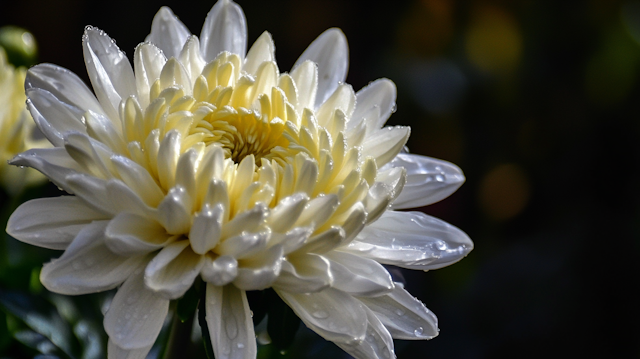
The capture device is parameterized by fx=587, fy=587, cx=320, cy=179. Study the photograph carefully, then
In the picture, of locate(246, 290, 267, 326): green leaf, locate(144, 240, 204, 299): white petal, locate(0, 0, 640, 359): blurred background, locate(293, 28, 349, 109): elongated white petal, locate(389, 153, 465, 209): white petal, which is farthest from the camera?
locate(0, 0, 640, 359): blurred background

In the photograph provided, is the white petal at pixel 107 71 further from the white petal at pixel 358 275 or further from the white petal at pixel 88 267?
the white petal at pixel 358 275

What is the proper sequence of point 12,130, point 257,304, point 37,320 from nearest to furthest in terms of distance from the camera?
point 257,304 → point 37,320 → point 12,130

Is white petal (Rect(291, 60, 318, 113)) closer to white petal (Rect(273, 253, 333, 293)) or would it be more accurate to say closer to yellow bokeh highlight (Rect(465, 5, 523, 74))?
white petal (Rect(273, 253, 333, 293))

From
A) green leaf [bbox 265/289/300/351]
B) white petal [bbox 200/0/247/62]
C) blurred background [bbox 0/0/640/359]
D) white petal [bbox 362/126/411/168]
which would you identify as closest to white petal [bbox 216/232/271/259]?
green leaf [bbox 265/289/300/351]

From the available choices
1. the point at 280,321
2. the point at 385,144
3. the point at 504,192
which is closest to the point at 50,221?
the point at 280,321

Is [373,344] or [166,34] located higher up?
[166,34]

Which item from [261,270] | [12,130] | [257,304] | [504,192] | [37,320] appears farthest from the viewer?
[504,192]

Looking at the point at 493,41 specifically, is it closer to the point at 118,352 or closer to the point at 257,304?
the point at 257,304

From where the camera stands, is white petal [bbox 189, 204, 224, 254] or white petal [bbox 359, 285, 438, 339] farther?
white petal [bbox 359, 285, 438, 339]

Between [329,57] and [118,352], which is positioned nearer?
[118,352]
